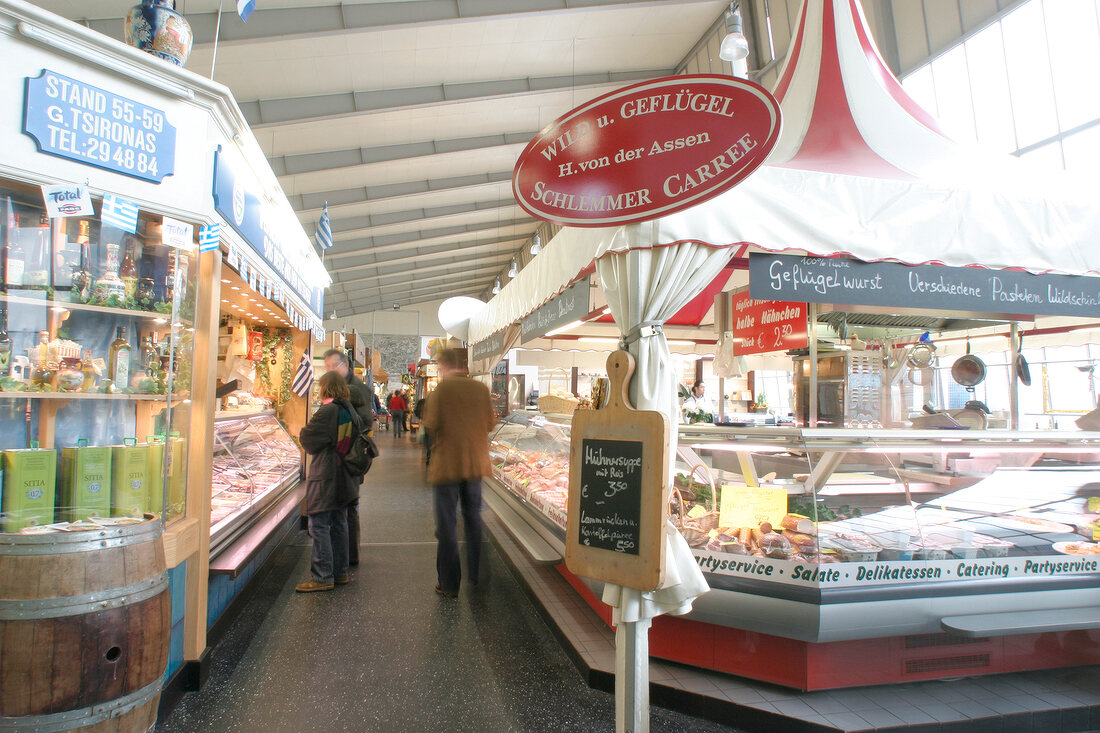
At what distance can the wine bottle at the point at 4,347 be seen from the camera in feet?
8.13

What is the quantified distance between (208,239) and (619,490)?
245 cm

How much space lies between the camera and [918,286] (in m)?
2.96

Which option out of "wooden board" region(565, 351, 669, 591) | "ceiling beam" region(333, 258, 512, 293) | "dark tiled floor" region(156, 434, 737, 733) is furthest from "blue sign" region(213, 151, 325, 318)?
"ceiling beam" region(333, 258, 512, 293)

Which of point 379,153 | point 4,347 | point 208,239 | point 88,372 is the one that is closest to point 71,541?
point 4,347

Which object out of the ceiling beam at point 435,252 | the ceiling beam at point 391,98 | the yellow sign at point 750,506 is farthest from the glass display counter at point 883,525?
the ceiling beam at point 435,252

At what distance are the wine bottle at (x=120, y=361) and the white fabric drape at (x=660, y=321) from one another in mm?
2451

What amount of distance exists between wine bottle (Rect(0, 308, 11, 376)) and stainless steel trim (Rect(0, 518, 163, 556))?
39.2 inches

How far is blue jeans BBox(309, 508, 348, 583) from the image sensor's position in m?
4.44

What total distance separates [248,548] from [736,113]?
381 centimetres

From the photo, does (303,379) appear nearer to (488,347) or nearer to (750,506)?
(488,347)

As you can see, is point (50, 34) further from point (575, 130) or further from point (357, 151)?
point (357, 151)

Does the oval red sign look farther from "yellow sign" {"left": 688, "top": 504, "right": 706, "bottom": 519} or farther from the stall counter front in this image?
"yellow sign" {"left": 688, "top": 504, "right": 706, "bottom": 519}

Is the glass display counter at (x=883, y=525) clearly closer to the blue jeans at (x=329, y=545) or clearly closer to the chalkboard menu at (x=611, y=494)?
the chalkboard menu at (x=611, y=494)

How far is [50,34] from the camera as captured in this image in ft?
7.84
